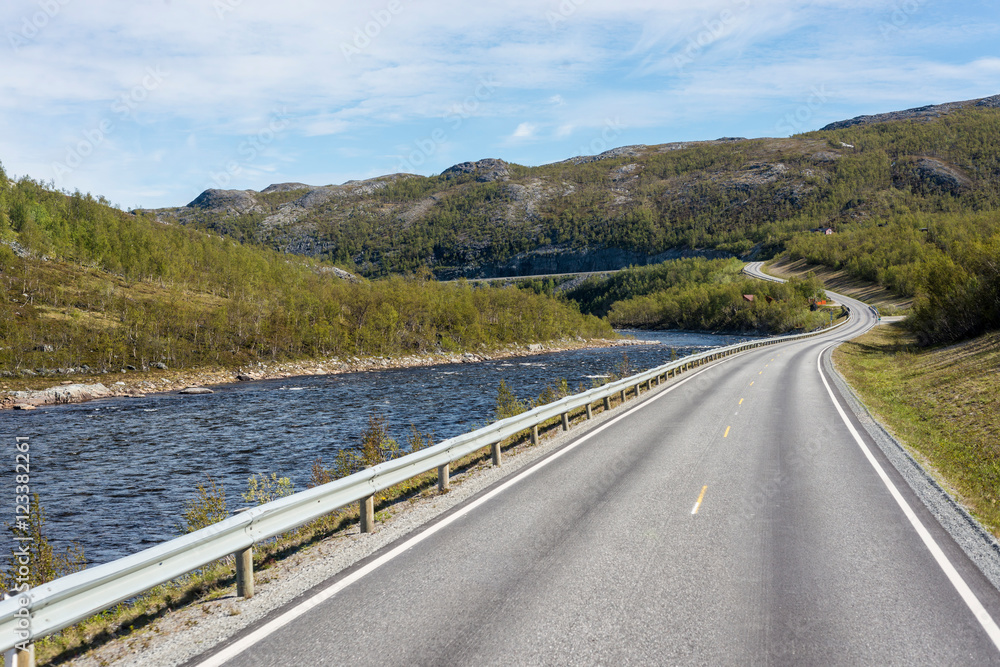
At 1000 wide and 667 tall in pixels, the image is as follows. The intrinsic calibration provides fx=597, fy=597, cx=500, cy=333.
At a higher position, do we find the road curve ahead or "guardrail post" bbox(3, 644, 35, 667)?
"guardrail post" bbox(3, 644, 35, 667)

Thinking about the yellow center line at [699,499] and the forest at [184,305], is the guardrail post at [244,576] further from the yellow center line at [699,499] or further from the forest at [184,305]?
the forest at [184,305]

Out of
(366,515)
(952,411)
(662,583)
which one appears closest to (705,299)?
(952,411)

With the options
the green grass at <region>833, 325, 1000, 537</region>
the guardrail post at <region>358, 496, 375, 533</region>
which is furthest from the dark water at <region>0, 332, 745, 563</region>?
the green grass at <region>833, 325, 1000, 537</region>

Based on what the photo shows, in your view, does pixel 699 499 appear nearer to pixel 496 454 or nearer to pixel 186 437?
pixel 496 454

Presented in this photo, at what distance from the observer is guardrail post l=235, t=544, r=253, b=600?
5.80m

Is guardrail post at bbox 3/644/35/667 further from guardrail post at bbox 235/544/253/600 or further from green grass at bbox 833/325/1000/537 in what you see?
green grass at bbox 833/325/1000/537

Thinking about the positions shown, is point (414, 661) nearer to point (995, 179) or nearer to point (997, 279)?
point (997, 279)

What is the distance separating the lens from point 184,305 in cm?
6731

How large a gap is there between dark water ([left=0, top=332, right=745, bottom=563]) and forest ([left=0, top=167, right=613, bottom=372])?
15086mm

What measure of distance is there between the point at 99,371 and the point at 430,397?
101ft

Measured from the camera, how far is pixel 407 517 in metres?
8.46

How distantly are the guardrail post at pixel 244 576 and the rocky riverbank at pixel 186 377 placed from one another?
38734mm

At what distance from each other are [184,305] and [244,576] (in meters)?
70.0

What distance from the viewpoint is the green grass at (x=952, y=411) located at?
10.2m
